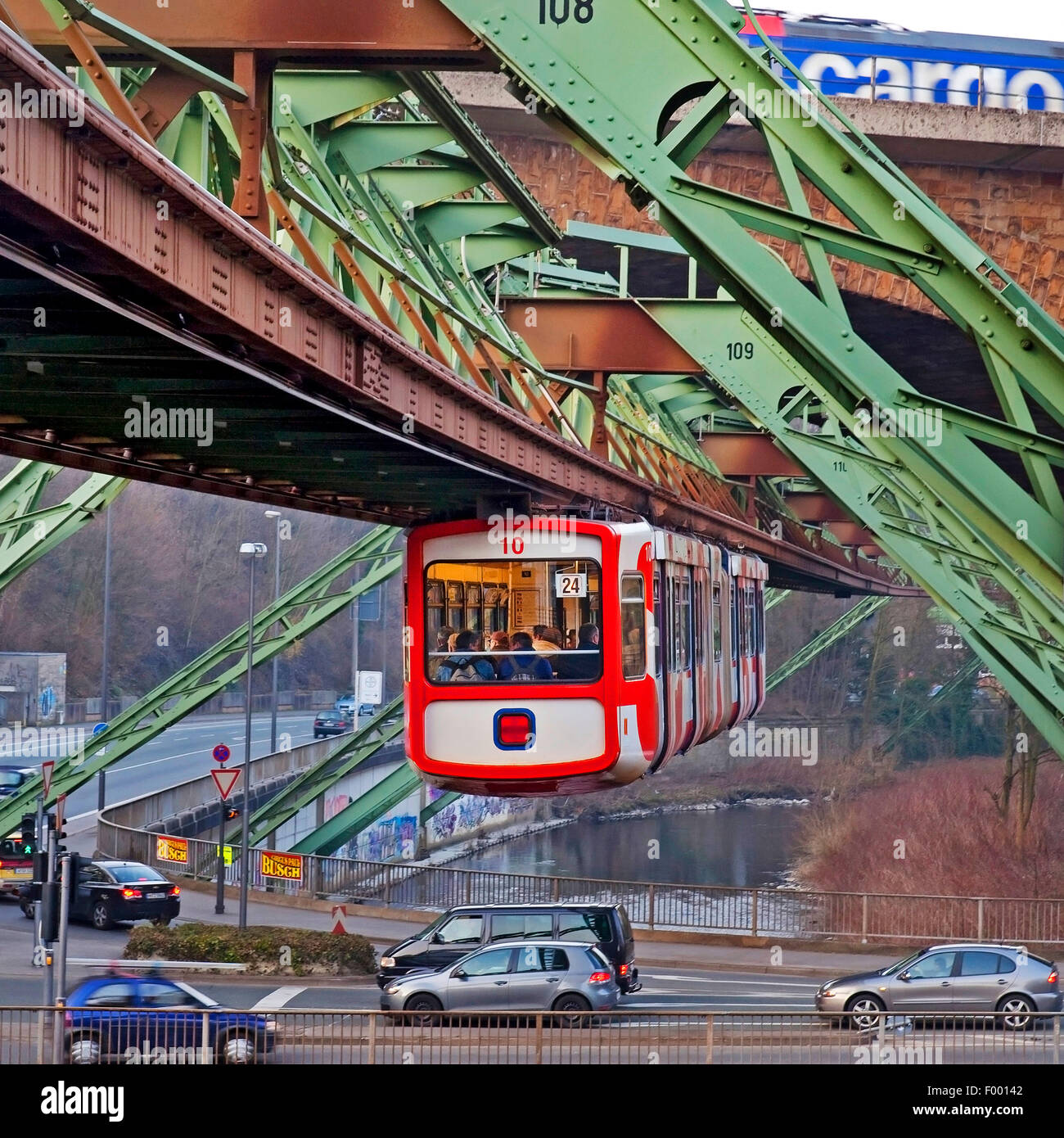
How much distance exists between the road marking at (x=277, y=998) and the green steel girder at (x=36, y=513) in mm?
6212

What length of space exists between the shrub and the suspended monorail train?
7770 millimetres

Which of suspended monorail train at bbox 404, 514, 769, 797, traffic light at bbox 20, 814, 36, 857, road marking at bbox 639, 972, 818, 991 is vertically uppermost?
suspended monorail train at bbox 404, 514, 769, 797

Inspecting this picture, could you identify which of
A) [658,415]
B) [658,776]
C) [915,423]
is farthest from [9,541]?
[658,776]

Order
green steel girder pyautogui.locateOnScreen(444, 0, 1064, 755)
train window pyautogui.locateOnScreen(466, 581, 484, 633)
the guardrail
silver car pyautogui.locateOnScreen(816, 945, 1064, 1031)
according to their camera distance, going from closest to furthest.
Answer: green steel girder pyautogui.locateOnScreen(444, 0, 1064, 755) → train window pyautogui.locateOnScreen(466, 581, 484, 633) → silver car pyautogui.locateOnScreen(816, 945, 1064, 1031) → the guardrail

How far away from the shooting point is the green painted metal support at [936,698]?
60.2m

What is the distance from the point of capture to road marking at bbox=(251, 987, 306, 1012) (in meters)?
19.4

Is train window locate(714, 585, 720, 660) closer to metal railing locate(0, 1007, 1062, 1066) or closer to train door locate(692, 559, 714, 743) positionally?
train door locate(692, 559, 714, 743)

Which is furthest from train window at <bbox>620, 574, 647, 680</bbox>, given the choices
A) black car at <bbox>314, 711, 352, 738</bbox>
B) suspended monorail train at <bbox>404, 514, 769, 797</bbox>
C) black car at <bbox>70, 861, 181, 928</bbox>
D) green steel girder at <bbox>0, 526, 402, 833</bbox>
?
black car at <bbox>314, 711, 352, 738</bbox>

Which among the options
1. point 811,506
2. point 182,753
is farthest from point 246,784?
point 182,753

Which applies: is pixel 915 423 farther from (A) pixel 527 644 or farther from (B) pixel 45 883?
(B) pixel 45 883

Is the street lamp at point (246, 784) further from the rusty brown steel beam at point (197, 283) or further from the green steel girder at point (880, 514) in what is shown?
the rusty brown steel beam at point (197, 283)

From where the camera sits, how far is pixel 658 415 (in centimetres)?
2498
